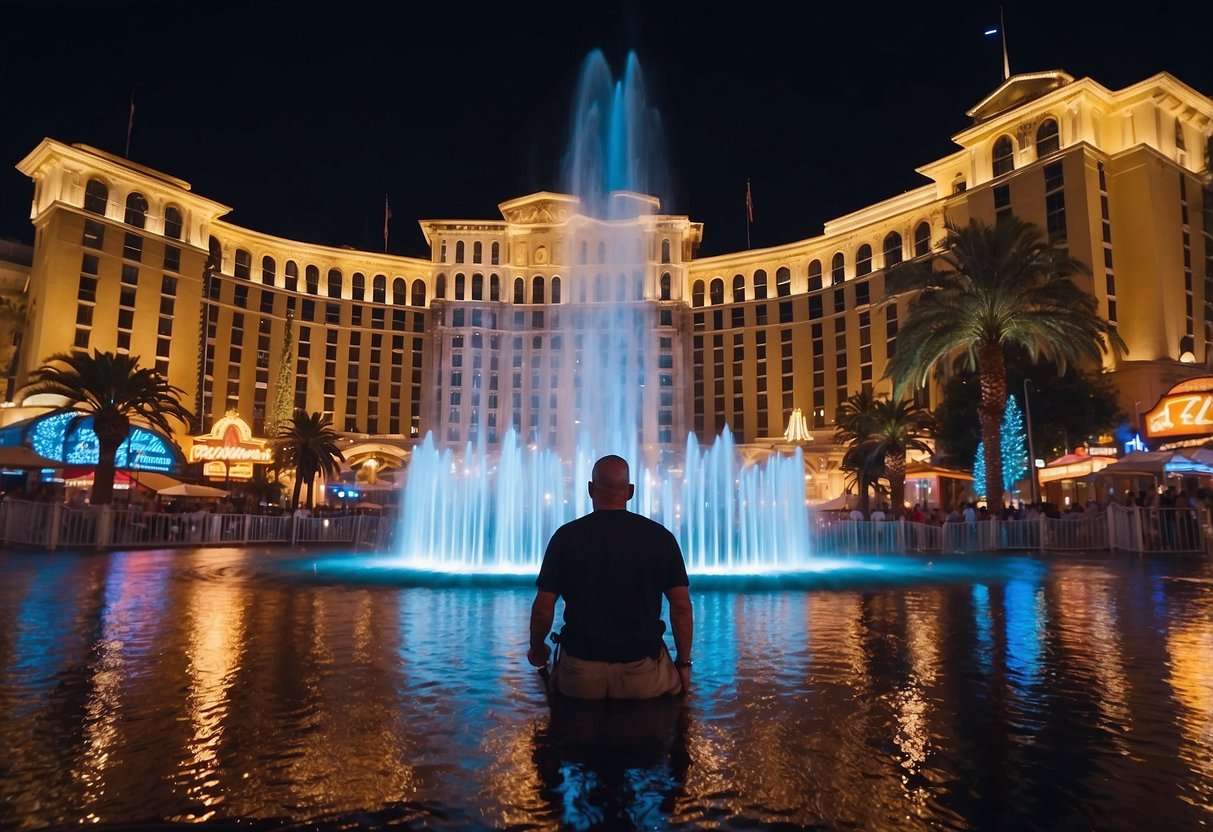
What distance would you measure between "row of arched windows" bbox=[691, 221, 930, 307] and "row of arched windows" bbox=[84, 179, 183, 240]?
5020cm

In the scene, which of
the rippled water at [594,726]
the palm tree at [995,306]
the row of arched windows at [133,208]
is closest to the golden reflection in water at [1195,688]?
the rippled water at [594,726]

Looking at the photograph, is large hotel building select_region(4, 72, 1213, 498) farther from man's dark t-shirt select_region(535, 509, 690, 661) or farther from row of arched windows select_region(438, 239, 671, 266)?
man's dark t-shirt select_region(535, 509, 690, 661)

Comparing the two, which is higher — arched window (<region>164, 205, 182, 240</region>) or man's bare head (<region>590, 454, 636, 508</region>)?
arched window (<region>164, 205, 182, 240</region>)

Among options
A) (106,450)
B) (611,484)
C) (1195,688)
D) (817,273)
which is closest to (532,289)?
(817,273)

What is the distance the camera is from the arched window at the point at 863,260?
7262 centimetres

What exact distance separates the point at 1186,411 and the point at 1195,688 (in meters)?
22.9

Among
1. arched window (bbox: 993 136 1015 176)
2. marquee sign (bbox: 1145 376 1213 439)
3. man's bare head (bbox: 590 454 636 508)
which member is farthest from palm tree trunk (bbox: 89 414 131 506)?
arched window (bbox: 993 136 1015 176)

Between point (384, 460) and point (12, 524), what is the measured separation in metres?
58.7

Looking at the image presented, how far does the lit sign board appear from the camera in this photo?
30047mm

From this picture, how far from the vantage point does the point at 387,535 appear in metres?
24.2

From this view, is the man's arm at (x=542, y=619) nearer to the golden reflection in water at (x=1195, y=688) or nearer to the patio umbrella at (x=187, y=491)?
the golden reflection in water at (x=1195, y=688)

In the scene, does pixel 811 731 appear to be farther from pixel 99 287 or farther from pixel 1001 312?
pixel 99 287

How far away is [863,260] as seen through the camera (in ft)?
241

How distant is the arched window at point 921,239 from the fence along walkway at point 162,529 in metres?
55.6
